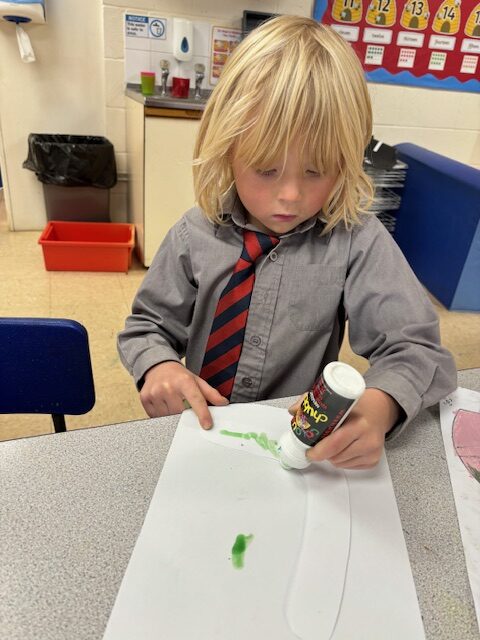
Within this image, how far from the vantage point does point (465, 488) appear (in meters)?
0.56

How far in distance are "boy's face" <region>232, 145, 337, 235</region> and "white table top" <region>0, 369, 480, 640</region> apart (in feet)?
1.04

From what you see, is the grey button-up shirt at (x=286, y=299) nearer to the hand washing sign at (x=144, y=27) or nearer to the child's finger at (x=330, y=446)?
the child's finger at (x=330, y=446)

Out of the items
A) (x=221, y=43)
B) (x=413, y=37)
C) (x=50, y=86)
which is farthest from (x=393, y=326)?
(x=413, y=37)

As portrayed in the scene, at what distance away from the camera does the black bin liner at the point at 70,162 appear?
2225mm

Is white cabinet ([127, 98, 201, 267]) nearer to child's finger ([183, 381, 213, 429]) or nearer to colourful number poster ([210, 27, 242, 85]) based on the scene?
colourful number poster ([210, 27, 242, 85])

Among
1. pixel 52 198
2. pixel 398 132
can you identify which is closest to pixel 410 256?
pixel 398 132

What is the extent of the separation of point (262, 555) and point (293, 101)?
52 cm

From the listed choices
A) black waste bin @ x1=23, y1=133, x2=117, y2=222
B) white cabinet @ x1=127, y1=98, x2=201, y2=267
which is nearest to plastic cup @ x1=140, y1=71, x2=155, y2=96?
white cabinet @ x1=127, y1=98, x2=201, y2=267

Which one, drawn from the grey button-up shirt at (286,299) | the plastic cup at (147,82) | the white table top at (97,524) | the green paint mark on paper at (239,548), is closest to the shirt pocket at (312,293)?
the grey button-up shirt at (286,299)

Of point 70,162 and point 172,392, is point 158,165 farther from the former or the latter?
point 172,392

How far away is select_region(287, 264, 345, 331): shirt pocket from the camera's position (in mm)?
797

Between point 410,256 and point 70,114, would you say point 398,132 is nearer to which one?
point 410,256

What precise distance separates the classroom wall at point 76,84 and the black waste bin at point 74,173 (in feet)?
0.33

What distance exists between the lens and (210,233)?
806 mm
